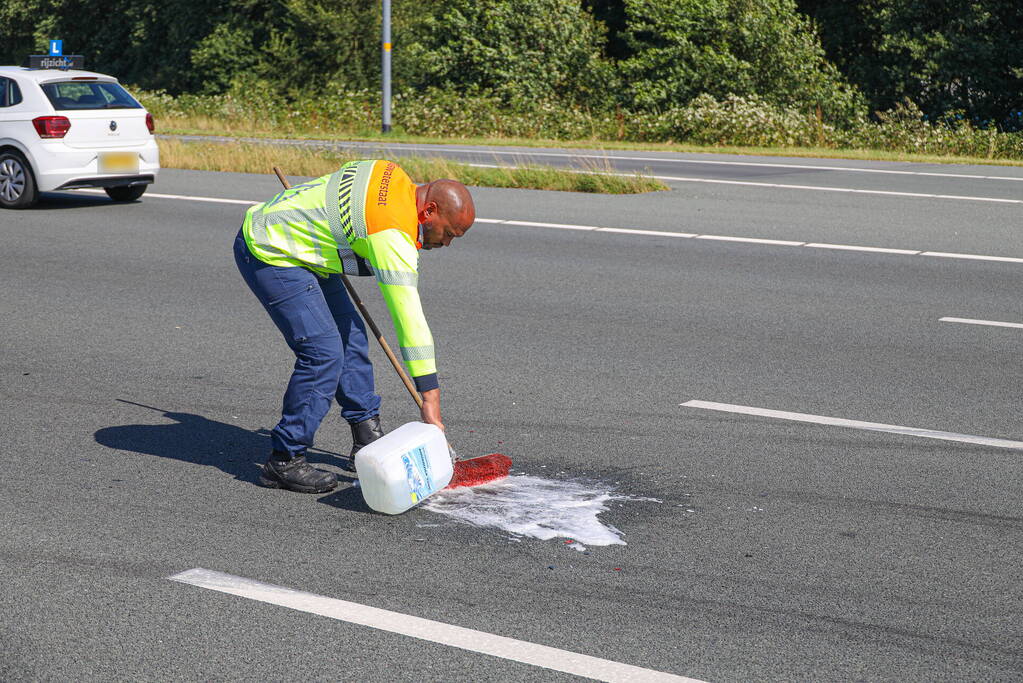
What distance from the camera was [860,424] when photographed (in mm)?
6430

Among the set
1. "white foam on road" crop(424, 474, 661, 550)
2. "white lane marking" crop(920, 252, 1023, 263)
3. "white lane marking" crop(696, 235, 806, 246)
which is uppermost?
"white foam on road" crop(424, 474, 661, 550)

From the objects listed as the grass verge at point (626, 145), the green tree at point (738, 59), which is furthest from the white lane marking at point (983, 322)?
the green tree at point (738, 59)

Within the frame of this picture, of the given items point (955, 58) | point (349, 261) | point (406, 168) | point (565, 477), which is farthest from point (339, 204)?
point (955, 58)

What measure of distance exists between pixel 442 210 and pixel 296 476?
4.41 ft

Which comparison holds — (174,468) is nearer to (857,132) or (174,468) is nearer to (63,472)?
(63,472)

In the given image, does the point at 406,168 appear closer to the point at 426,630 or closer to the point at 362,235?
the point at 362,235

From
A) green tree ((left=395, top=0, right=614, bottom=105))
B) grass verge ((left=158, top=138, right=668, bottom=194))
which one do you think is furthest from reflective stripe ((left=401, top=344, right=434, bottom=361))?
green tree ((left=395, top=0, right=614, bottom=105))

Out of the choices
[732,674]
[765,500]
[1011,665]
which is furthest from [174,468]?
[1011,665]

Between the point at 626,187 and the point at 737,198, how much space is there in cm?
147

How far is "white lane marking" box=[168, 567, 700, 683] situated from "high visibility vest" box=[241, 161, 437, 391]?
0.94 meters

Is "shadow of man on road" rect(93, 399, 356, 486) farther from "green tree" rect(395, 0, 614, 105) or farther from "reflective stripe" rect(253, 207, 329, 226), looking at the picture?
"green tree" rect(395, 0, 614, 105)

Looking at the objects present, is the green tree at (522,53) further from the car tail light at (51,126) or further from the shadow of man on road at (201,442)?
the shadow of man on road at (201,442)

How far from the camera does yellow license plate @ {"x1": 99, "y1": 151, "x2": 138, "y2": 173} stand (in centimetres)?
1470

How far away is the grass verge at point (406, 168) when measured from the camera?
57.1 feet
